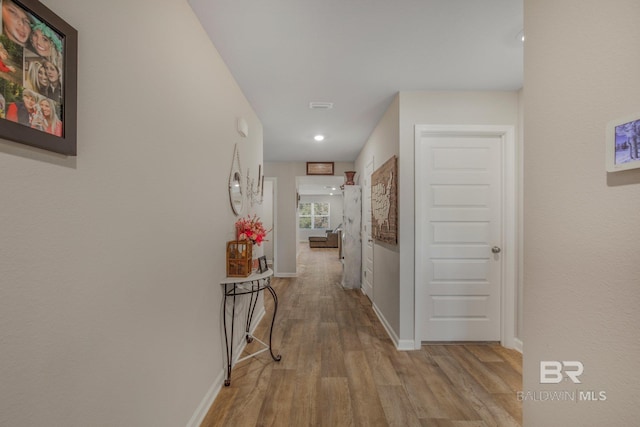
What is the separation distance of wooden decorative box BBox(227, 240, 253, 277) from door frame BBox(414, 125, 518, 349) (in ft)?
5.21

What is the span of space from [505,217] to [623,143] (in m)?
2.17

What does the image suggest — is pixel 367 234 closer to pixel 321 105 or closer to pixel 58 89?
pixel 321 105

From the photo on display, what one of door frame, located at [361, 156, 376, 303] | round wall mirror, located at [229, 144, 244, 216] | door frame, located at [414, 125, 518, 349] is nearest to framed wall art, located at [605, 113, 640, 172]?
door frame, located at [414, 125, 518, 349]

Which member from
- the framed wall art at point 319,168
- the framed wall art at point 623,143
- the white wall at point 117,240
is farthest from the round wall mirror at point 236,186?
the framed wall art at point 319,168

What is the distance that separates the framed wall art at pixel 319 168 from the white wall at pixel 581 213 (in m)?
4.99

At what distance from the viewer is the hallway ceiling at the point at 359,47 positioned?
1.59 meters

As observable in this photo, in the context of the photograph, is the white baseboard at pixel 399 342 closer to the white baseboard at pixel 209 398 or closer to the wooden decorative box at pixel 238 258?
the white baseboard at pixel 209 398

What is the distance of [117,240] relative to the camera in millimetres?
995

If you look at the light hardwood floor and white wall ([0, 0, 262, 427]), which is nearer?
white wall ([0, 0, 262, 427])

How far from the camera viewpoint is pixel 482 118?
2646mm

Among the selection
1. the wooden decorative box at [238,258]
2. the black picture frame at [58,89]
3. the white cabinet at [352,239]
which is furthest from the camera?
the white cabinet at [352,239]

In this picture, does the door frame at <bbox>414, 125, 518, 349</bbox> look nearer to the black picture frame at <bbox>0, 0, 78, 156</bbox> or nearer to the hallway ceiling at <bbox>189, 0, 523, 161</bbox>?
the hallway ceiling at <bbox>189, 0, 523, 161</bbox>

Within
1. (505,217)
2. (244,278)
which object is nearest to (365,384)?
(244,278)

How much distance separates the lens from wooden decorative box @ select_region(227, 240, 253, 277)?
2.12 metres
